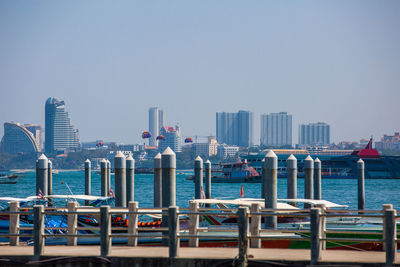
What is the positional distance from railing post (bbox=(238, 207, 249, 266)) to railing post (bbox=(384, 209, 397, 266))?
2849mm

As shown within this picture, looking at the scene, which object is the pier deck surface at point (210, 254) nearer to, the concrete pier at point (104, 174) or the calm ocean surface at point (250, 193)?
the concrete pier at point (104, 174)

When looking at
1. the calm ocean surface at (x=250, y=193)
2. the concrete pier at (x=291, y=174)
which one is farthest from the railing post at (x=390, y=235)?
the calm ocean surface at (x=250, y=193)

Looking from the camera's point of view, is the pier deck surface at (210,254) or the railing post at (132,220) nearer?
the pier deck surface at (210,254)

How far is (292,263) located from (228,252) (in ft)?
6.41

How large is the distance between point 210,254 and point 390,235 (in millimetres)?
3927

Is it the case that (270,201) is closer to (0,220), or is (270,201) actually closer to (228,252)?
(228,252)

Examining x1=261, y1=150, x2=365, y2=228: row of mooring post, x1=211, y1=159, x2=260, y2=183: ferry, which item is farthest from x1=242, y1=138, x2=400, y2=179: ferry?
x1=261, y1=150, x2=365, y2=228: row of mooring post

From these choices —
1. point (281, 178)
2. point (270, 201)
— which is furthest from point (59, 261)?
point (281, 178)

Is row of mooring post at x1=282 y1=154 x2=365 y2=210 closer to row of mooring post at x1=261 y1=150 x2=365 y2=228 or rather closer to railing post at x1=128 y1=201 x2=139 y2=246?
row of mooring post at x1=261 y1=150 x2=365 y2=228

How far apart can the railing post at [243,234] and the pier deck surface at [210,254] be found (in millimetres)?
218

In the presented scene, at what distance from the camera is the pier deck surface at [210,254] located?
1486 centimetres

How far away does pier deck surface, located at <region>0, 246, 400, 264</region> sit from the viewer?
14.9m

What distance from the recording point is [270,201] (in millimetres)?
23234

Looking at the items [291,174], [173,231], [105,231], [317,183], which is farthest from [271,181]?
[317,183]
